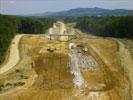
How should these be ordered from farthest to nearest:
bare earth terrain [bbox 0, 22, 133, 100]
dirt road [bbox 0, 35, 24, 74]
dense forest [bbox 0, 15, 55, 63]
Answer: dense forest [bbox 0, 15, 55, 63]
dirt road [bbox 0, 35, 24, 74]
bare earth terrain [bbox 0, 22, 133, 100]

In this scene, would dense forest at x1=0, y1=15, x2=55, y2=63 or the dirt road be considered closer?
the dirt road

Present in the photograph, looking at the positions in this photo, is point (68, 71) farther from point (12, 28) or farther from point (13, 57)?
point (12, 28)

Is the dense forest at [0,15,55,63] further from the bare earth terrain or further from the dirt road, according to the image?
the bare earth terrain

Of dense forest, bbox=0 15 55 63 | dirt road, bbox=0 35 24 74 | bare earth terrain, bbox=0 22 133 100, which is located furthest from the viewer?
dense forest, bbox=0 15 55 63

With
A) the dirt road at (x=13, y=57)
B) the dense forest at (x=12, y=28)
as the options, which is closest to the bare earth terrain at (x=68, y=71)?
the dirt road at (x=13, y=57)

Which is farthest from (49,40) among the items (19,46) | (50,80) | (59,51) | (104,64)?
(50,80)

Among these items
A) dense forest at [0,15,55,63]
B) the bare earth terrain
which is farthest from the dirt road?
dense forest at [0,15,55,63]

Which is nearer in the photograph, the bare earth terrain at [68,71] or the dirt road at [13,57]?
the bare earth terrain at [68,71]

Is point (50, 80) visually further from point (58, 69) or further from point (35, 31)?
point (35, 31)

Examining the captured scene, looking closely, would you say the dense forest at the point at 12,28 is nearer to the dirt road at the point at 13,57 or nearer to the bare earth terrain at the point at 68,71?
the dirt road at the point at 13,57
